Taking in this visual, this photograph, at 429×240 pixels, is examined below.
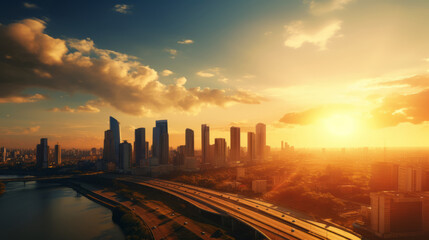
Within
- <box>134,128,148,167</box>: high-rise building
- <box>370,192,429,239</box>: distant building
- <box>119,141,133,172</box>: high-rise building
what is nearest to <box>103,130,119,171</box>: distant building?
<box>134,128,148,167</box>: high-rise building

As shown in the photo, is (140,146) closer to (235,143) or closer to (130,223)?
(235,143)

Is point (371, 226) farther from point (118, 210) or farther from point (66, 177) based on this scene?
point (66, 177)

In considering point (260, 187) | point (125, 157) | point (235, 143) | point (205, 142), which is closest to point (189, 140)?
point (205, 142)

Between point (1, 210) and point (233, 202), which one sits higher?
point (233, 202)

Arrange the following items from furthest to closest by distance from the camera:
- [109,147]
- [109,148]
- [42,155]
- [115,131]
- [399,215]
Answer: [115,131] < [109,147] < [109,148] < [42,155] < [399,215]

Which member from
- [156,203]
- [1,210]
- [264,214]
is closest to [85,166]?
[1,210]
